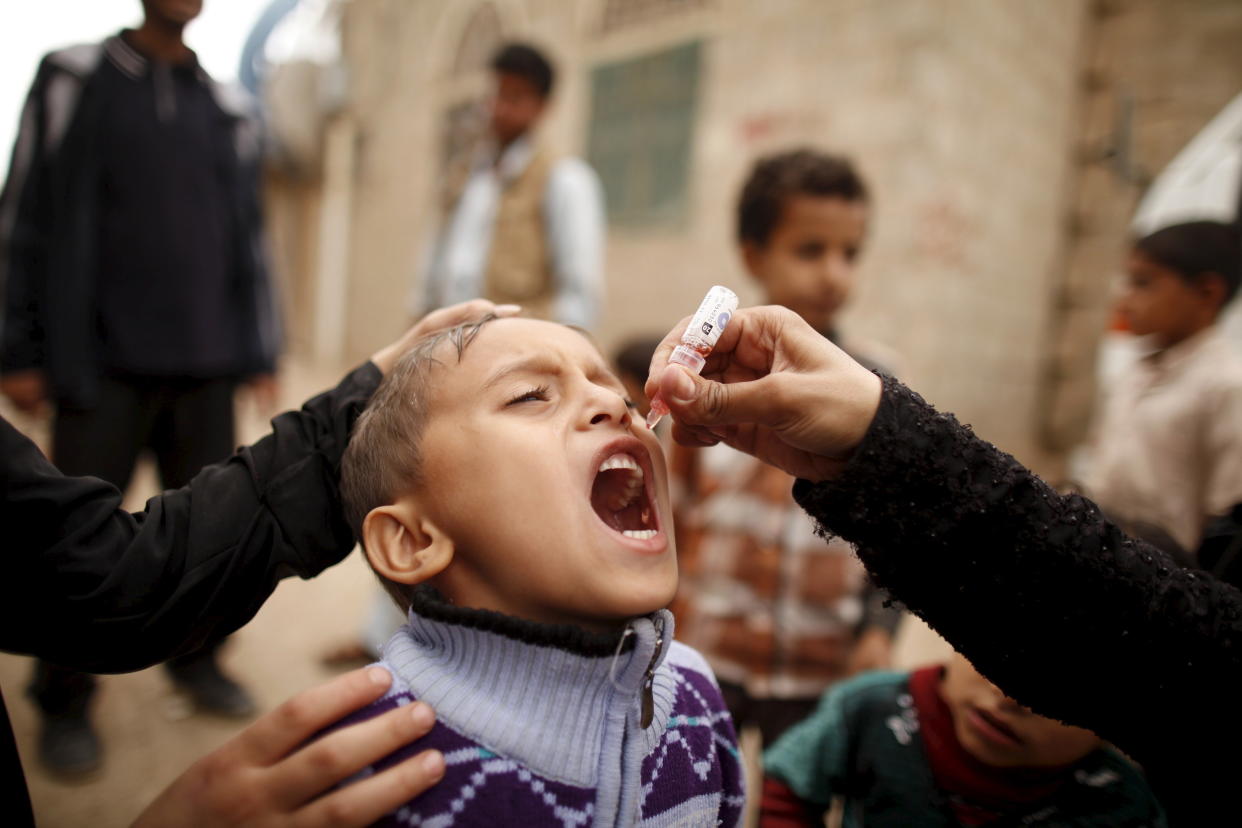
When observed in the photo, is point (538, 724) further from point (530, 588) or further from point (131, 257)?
point (131, 257)

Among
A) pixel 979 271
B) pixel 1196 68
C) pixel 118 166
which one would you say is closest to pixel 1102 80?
pixel 1196 68

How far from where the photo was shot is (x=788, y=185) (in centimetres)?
→ 205

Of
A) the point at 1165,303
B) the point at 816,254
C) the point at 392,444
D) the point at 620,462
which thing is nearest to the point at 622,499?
the point at 620,462

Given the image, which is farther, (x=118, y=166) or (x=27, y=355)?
(x=118, y=166)

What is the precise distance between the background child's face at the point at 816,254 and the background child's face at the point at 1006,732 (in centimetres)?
101

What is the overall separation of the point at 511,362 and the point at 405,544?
0.90ft

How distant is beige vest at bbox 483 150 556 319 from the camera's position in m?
2.65

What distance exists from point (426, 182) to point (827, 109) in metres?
4.43

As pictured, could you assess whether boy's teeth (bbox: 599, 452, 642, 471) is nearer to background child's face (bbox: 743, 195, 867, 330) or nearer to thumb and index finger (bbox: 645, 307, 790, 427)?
thumb and index finger (bbox: 645, 307, 790, 427)

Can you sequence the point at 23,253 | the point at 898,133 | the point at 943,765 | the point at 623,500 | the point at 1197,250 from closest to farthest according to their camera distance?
the point at 623,500, the point at 943,765, the point at 23,253, the point at 1197,250, the point at 898,133

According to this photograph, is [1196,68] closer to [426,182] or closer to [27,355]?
[426,182]

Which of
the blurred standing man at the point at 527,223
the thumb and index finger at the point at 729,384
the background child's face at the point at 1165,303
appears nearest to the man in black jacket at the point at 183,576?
the thumb and index finger at the point at 729,384

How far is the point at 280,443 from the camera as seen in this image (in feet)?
3.46

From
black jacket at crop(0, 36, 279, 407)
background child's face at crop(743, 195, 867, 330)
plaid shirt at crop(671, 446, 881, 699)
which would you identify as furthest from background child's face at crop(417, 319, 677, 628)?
black jacket at crop(0, 36, 279, 407)
